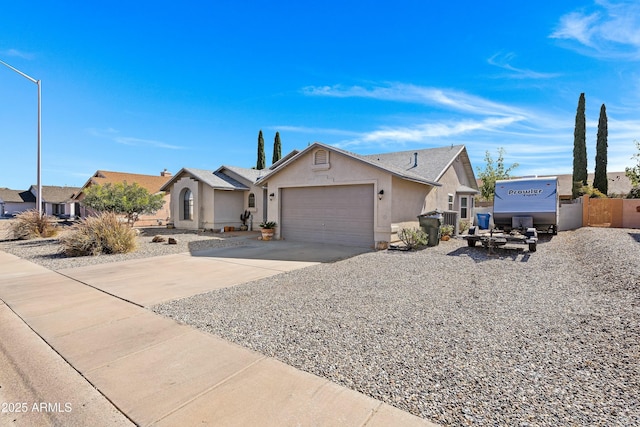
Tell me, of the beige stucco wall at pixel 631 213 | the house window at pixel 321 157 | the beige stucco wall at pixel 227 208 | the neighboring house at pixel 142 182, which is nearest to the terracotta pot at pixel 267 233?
the house window at pixel 321 157

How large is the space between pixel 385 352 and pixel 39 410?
3300 millimetres

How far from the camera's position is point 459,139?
74.9 feet

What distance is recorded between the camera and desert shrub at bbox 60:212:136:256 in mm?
10141

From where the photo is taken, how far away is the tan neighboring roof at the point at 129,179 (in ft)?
93.8


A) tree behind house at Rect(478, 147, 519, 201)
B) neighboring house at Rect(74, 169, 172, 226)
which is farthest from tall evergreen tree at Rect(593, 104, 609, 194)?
neighboring house at Rect(74, 169, 172, 226)

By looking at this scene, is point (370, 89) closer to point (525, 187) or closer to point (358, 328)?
point (525, 187)

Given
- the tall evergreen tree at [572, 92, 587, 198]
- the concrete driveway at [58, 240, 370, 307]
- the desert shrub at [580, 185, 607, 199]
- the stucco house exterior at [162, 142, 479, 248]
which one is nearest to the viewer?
the concrete driveway at [58, 240, 370, 307]

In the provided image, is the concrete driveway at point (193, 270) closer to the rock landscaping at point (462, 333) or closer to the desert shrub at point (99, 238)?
the rock landscaping at point (462, 333)

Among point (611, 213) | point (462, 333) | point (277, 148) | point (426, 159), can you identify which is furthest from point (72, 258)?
point (277, 148)

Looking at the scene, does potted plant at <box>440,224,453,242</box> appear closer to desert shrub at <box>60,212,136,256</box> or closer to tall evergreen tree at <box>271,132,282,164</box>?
Answer: desert shrub at <box>60,212,136,256</box>

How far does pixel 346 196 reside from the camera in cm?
1292

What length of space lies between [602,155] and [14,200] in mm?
77247

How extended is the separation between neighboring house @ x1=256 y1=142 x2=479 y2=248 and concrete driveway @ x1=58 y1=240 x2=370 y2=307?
53.5 inches

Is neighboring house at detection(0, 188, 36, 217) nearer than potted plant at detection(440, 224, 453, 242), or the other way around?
potted plant at detection(440, 224, 453, 242)
